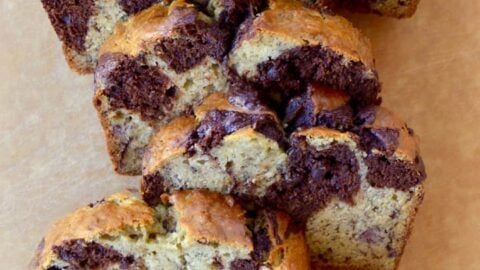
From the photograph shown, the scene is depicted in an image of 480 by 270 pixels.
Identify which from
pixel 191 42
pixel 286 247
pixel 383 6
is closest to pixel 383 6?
pixel 383 6

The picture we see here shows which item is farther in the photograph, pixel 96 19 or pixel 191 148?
pixel 96 19

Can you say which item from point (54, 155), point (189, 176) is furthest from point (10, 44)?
point (189, 176)

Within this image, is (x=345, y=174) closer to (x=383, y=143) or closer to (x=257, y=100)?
(x=383, y=143)

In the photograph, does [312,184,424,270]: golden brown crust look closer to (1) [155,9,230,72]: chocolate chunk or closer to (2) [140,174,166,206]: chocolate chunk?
(2) [140,174,166,206]: chocolate chunk

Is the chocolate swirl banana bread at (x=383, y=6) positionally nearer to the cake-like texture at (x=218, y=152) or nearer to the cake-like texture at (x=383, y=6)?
the cake-like texture at (x=383, y=6)

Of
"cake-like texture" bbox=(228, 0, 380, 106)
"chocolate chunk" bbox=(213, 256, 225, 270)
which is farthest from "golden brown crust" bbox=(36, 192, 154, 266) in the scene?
"cake-like texture" bbox=(228, 0, 380, 106)

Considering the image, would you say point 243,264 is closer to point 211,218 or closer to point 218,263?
point 218,263
